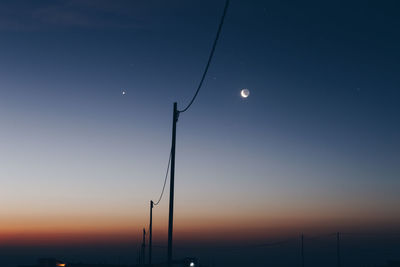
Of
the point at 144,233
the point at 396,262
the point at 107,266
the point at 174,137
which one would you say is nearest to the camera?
the point at 174,137

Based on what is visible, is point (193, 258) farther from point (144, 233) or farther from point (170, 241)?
point (170, 241)

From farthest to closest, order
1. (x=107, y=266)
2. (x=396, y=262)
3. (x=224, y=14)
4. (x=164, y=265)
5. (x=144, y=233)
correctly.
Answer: (x=396, y=262)
(x=107, y=266)
(x=164, y=265)
(x=144, y=233)
(x=224, y=14)

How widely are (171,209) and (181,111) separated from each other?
430 centimetres

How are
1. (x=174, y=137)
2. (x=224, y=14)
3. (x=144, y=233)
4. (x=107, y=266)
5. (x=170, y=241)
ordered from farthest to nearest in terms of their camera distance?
(x=107, y=266), (x=144, y=233), (x=174, y=137), (x=170, y=241), (x=224, y=14)

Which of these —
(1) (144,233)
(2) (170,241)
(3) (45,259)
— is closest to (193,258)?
(1) (144,233)

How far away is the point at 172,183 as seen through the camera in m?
17.1

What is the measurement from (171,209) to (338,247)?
49.6 metres

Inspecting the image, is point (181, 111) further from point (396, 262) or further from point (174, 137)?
point (396, 262)

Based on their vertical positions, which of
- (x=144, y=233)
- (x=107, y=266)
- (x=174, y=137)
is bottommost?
(x=107, y=266)

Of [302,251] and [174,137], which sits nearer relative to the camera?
[174,137]

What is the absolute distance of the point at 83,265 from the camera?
6084 cm

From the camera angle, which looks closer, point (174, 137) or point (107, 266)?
point (174, 137)

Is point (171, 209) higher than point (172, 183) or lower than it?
lower

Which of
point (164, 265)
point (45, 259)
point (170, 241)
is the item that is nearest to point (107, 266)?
point (164, 265)
